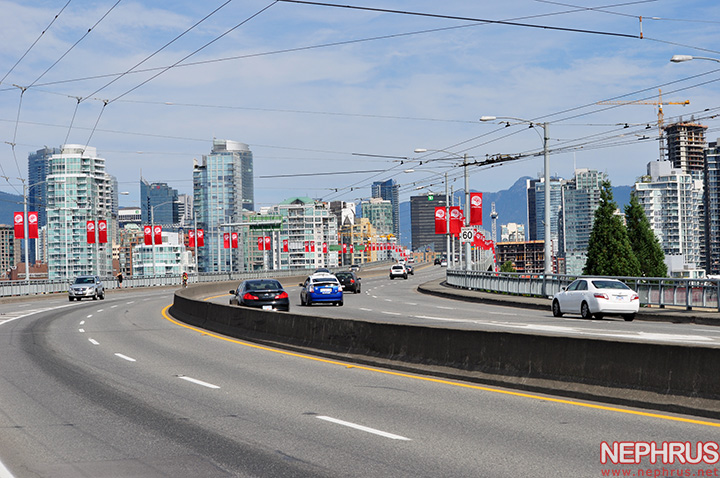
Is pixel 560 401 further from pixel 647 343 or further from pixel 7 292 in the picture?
pixel 7 292

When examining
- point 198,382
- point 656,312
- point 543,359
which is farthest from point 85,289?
point 543,359

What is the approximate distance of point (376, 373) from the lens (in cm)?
1638

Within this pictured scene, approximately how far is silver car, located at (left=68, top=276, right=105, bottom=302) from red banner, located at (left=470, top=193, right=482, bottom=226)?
1019 inches

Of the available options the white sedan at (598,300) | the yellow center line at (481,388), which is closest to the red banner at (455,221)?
the white sedan at (598,300)

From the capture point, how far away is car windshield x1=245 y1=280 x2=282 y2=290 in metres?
34.9

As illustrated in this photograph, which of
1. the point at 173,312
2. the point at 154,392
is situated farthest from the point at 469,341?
the point at 173,312

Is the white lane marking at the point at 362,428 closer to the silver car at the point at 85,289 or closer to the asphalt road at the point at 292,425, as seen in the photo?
the asphalt road at the point at 292,425

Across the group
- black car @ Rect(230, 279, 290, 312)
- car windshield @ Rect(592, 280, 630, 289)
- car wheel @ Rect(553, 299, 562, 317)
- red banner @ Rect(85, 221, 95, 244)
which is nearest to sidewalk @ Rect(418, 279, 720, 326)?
car windshield @ Rect(592, 280, 630, 289)

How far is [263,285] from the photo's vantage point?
115ft

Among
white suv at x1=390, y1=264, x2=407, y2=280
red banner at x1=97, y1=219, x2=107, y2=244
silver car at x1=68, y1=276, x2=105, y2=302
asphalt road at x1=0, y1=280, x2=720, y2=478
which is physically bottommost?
white suv at x1=390, y1=264, x2=407, y2=280

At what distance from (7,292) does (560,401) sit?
6017cm

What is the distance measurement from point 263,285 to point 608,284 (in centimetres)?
1322

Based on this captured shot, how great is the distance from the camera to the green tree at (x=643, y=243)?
112 metres

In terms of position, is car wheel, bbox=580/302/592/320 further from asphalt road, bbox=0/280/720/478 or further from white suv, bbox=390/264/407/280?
white suv, bbox=390/264/407/280
